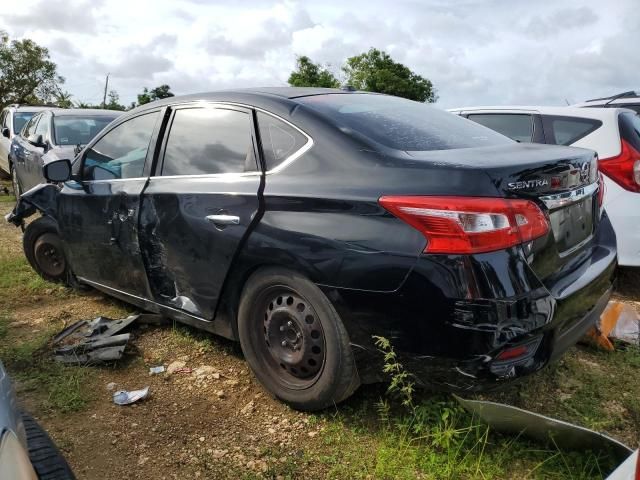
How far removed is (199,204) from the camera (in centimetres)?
298

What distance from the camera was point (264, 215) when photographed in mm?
2656

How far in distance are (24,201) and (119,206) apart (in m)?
1.62

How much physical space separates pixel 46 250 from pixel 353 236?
3.45m

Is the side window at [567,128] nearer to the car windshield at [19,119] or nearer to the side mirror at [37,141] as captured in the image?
the side mirror at [37,141]

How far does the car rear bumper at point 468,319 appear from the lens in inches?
82.4

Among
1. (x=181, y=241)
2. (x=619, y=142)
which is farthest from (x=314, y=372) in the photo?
(x=619, y=142)

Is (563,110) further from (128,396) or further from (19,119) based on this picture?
(19,119)

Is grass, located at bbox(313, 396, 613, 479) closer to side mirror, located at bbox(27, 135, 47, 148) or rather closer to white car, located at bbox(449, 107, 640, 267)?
white car, located at bbox(449, 107, 640, 267)

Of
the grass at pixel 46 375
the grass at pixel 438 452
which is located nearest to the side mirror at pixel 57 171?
the grass at pixel 46 375

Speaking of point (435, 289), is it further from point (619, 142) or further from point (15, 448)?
point (619, 142)

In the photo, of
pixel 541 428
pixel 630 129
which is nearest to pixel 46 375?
pixel 541 428

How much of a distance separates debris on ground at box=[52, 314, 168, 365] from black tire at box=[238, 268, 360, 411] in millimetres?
1019

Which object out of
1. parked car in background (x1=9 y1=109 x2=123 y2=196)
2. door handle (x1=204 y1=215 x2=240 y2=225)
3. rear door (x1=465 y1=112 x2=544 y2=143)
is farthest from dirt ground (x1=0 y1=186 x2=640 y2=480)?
parked car in background (x1=9 y1=109 x2=123 y2=196)

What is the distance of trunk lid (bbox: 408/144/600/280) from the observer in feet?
7.22
